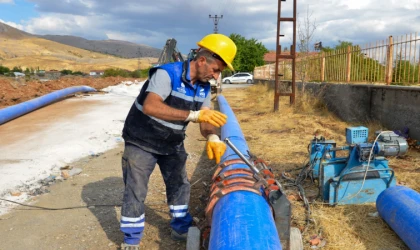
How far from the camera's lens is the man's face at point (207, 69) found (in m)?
2.78

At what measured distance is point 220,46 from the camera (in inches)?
108

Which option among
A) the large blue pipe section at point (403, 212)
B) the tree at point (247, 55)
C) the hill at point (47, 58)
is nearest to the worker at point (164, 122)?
the large blue pipe section at point (403, 212)

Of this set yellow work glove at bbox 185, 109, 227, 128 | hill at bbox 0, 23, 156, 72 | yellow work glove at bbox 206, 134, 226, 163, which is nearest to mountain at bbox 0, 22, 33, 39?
hill at bbox 0, 23, 156, 72

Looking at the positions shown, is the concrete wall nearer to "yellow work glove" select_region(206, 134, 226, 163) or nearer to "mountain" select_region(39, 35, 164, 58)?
"yellow work glove" select_region(206, 134, 226, 163)

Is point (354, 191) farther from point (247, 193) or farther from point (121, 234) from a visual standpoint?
point (121, 234)

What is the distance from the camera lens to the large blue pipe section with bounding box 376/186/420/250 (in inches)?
110

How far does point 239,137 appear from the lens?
5035 millimetres

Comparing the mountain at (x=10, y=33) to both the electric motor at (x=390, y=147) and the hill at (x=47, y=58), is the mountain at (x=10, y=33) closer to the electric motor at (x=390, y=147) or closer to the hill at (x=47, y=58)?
the hill at (x=47, y=58)

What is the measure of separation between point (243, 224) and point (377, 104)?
6948mm

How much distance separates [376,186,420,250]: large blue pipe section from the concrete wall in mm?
3725

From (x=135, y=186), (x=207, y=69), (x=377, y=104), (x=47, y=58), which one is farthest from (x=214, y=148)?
(x=47, y=58)

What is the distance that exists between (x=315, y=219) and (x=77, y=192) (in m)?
2.74

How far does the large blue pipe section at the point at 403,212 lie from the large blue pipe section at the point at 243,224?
1.18 metres

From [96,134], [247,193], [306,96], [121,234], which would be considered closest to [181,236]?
[121,234]
